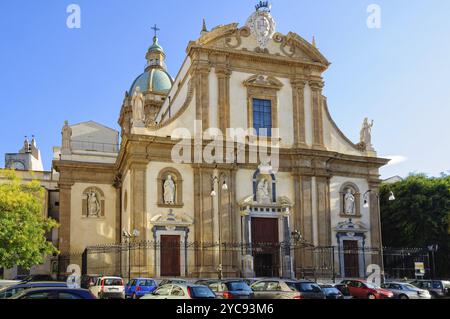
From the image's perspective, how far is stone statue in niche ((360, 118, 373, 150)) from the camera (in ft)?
135

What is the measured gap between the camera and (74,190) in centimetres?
4206

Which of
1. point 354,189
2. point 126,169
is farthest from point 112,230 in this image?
point 354,189

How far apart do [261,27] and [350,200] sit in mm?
13520

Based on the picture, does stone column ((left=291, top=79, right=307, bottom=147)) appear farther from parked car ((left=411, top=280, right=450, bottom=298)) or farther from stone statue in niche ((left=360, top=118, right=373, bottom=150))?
parked car ((left=411, top=280, right=450, bottom=298))

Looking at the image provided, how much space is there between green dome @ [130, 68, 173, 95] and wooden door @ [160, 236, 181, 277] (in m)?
29.7

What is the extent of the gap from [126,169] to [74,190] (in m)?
6.87

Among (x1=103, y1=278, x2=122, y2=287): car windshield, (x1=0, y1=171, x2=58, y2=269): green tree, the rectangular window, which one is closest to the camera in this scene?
(x1=103, y1=278, x2=122, y2=287): car windshield

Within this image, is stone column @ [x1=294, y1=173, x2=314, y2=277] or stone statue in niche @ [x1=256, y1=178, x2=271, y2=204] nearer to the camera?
stone column @ [x1=294, y1=173, x2=314, y2=277]

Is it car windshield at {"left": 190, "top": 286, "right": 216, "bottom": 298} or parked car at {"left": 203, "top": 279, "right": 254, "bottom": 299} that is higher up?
car windshield at {"left": 190, "top": 286, "right": 216, "bottom": 298}

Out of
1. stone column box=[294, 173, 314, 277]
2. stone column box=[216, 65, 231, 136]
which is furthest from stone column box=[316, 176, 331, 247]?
stone column box=[216, 65, 231, 136]

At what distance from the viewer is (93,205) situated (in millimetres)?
42250

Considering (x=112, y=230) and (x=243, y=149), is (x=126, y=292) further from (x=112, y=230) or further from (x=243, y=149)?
(x=112, y=230)

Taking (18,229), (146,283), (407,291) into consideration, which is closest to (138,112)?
(18,229)
